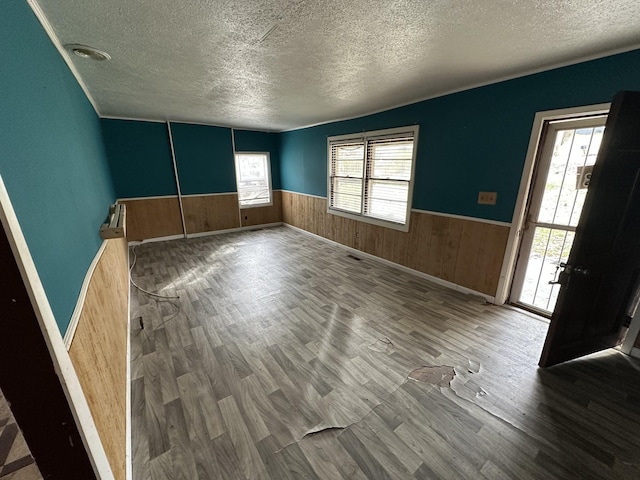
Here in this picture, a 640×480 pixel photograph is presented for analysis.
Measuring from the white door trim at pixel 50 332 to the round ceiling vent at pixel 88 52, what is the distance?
210 cm

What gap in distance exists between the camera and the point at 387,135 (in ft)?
12.5

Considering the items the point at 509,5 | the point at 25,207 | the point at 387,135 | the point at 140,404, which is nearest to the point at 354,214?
the point at 387,135

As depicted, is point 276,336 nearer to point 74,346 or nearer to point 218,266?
point 74,346

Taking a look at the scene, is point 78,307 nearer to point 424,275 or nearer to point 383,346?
point 383,346

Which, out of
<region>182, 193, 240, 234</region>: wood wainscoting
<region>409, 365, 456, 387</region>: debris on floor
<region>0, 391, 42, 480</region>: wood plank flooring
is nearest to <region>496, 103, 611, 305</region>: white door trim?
<region>409, 365, 456, 387</region>: debris on floor

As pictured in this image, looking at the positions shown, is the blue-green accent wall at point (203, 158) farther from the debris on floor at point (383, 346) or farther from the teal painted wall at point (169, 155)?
the debris on floor at point (383, 346)

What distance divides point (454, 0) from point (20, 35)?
2.15 m

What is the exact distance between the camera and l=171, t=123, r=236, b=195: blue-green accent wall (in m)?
5.33

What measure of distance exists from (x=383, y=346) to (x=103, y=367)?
6.52 feet

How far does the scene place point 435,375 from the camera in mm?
1913

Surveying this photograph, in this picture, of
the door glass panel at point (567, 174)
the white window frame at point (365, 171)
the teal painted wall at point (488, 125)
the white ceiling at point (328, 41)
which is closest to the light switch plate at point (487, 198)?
the teal painted wall at point (488, 125)

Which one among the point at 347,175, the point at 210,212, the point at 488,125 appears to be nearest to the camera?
the point at 488,125

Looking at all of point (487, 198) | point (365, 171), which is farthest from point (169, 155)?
point (487, 198)

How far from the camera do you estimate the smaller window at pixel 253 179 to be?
627cm
